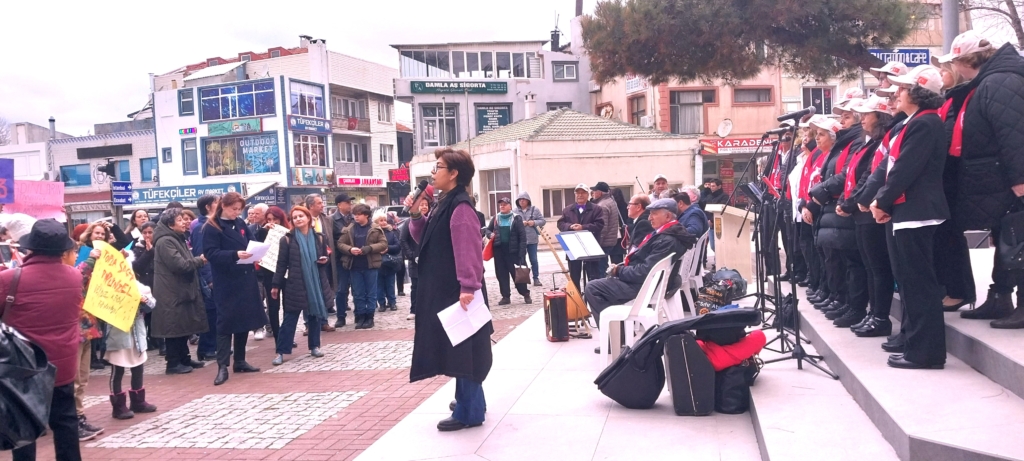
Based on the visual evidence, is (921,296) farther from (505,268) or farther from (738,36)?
(505,268)

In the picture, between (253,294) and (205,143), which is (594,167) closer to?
(253,294)

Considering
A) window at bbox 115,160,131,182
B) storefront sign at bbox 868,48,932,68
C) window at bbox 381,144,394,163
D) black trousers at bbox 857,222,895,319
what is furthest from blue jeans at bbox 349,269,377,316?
window at bbox 115,160,131,182

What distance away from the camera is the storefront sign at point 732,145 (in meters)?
31.4

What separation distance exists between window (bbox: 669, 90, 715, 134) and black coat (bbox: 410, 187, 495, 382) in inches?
1163

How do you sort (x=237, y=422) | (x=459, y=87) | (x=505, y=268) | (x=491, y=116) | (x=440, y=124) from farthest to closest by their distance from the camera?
1. (x=491, y=116)
2. (x=440, y=124)
3. (x=459, y=87)
4. (x=505, y=268)
5. (x=237, y=422)

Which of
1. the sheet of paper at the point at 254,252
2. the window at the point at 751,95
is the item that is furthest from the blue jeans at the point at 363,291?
the window at the point at 751,95

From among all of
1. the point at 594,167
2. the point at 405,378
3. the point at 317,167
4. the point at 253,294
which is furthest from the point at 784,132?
the point at 317,167

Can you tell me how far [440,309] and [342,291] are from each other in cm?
648

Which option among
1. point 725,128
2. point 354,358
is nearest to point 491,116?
point 725,128

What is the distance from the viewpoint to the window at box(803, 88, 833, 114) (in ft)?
109

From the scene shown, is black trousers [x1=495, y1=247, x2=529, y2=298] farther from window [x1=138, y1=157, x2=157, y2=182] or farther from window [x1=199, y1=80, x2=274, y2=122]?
window [x1=138, y1=157, x2=157, y2=182]

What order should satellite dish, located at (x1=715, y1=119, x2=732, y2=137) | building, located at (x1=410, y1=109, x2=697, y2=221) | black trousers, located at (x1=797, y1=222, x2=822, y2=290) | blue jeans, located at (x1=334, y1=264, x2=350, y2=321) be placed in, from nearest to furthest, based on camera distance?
1. black trousers, located at (x1=797, y1=222, x2=822, y2=290)
2. blue jeans, located at (x1=334, y1=264, x2=350, y2=321)
3. building, located at (x1=410, y1=109, x2=697, y2=221)
4. satellite dish, located at (x1=715, y1=119, x2=732, y2=137)

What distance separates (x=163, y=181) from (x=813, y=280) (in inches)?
1825

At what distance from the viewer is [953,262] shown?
528cm
